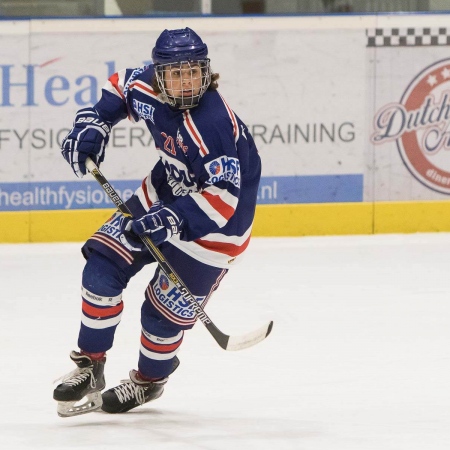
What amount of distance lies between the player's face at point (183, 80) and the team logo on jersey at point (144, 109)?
16 centimetres

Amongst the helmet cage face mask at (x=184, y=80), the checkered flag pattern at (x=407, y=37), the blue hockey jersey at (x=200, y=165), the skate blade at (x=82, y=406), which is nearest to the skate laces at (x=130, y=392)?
the skate blade at (x=82, y=406)

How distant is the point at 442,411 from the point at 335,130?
3062 millimetres

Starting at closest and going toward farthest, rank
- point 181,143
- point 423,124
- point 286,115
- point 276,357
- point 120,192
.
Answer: point 181,143 < point 276,357 < point 120,192 < point 286,115 < point 423,124

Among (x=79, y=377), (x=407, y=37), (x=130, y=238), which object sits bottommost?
(x=79, y=377)

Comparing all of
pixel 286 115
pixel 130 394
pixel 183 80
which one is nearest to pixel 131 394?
pixel 130 394

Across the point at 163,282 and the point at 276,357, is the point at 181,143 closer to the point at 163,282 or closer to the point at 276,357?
the point at 163,282

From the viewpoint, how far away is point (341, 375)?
11.8 feet

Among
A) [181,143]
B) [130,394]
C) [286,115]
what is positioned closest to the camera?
[181,143]

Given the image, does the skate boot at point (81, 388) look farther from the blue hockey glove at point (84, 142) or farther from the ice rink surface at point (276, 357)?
the blue hockey glove at point (84, 142)

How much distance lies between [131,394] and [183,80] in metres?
0.89

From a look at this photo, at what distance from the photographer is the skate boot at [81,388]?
2.98m

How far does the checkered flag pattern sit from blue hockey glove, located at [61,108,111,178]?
126 inches

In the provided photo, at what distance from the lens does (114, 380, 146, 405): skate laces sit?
3203mm

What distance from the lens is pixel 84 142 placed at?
3.09 meters
